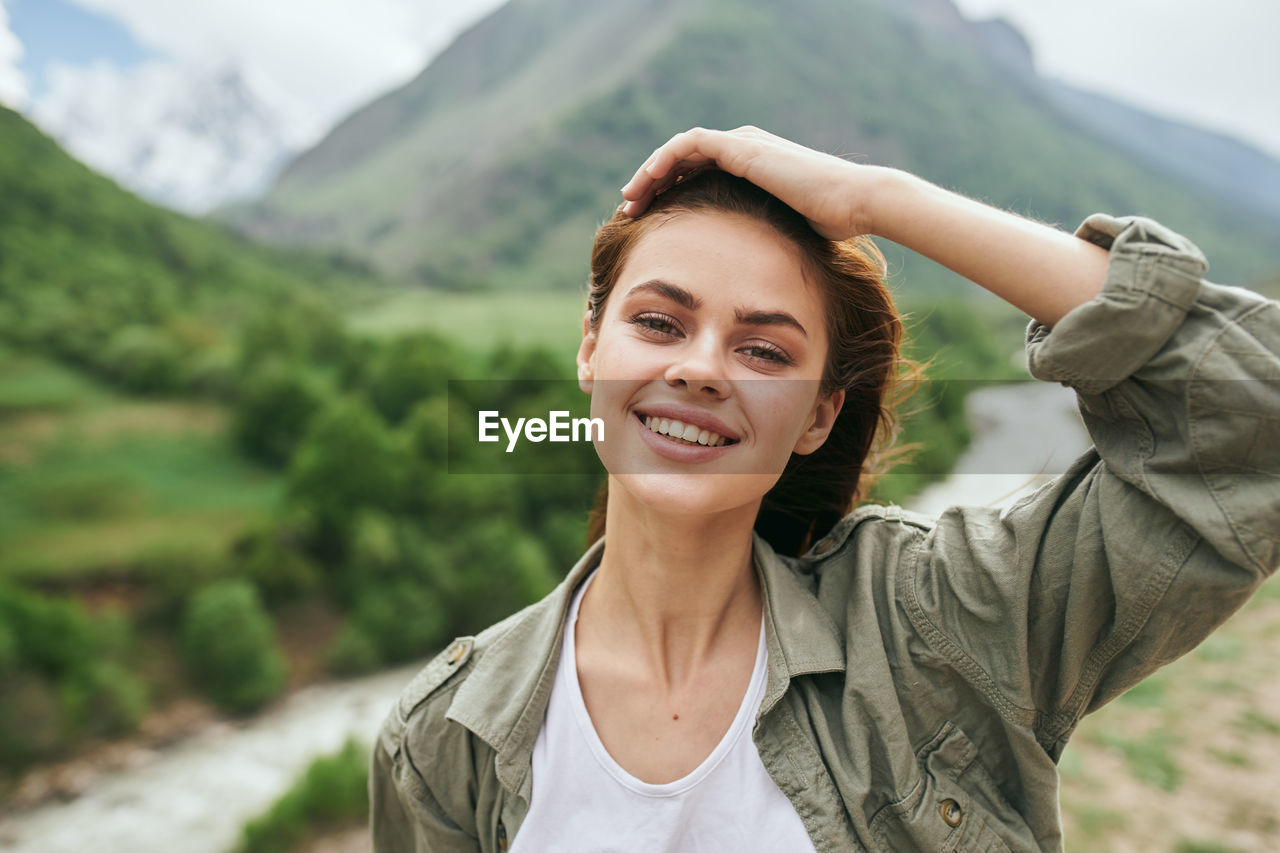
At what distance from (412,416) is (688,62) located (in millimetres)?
59081

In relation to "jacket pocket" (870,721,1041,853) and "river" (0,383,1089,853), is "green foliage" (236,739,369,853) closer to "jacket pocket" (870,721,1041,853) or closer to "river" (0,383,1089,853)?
"river" (0,383,1089,853)

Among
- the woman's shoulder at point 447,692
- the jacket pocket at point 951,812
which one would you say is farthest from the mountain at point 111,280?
the jacket pocket at point 951,812

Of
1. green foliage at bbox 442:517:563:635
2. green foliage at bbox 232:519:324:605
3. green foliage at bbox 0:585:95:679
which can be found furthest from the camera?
green foliage at bbox 442:517:563:635

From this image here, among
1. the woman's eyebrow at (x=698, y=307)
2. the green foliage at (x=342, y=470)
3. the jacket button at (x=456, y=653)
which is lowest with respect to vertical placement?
the green foliage at (x=342, y=470)

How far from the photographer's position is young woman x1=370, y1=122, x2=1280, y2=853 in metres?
1.42

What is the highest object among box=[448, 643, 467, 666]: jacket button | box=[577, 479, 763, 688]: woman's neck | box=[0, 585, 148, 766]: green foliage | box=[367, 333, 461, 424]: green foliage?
box=[577, 479, 763, 688]: woman's neck

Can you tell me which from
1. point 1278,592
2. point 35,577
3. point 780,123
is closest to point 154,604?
point 35,577

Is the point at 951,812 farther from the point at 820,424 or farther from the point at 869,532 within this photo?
the point at 820,424

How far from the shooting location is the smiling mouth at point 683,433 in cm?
176

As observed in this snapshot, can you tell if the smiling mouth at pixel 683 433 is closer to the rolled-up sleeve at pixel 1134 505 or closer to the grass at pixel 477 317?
the rolled-up sleeve at pixel 1134 505

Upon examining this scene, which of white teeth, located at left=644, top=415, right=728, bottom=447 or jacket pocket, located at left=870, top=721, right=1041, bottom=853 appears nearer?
jacket pocket, located at left=870, top=721, right=1041, bottom=853

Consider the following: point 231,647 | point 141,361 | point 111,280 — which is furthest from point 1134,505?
point 111,280

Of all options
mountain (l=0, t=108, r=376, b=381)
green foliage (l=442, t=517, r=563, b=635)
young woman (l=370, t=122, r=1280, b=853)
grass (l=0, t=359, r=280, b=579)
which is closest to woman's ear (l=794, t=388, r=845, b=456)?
young woman (l=370, t=122, r=1280, b=853)

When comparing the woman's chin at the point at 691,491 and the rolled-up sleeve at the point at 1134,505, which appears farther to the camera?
the woman's chin at the point at 691,491
